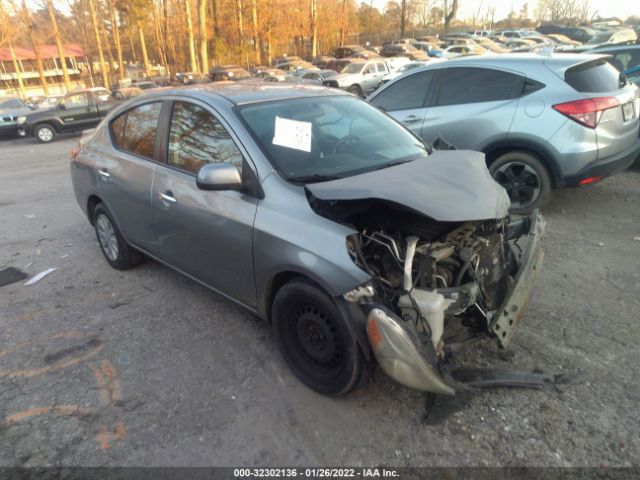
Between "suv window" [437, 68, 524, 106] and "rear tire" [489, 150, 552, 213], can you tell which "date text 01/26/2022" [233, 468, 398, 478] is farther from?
"suv window" [437, 68, 524, 106]

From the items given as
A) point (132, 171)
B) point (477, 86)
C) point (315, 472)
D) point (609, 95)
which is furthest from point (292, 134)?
point (609, 95)

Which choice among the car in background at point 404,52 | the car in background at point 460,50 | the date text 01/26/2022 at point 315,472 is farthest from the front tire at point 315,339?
the car in background at point 404,52

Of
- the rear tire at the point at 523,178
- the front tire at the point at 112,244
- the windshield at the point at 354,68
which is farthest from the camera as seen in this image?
the windshield at the point at 354,68

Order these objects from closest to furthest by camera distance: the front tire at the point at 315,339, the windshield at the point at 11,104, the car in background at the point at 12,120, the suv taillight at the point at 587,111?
the front tire at the point at 315,339 → the suv taillight at the point at 587,111 → the car in background at the point at 12,120 → the windshield at the point at 11,104

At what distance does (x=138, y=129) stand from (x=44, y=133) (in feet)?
44.6

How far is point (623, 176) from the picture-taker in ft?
21.7

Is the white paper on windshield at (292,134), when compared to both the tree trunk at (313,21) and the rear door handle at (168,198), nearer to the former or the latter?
the rear door handle at (168,198)

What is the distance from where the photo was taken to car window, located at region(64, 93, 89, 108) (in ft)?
50.7

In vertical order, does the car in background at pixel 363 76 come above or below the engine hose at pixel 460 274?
below

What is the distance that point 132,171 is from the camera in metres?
3.83

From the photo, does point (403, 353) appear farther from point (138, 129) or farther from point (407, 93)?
point (407, 93)

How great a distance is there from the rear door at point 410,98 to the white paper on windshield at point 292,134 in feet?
9.75

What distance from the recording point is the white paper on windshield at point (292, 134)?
3.01 m

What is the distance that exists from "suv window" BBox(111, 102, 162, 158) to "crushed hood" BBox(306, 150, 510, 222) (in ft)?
5.98
